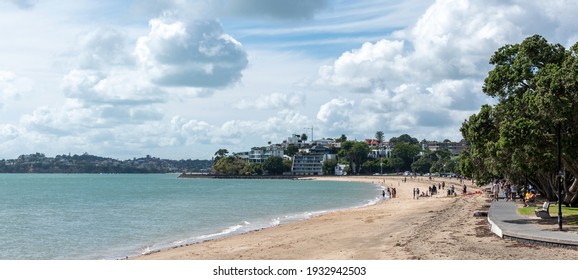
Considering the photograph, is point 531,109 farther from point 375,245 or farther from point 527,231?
point 375,245

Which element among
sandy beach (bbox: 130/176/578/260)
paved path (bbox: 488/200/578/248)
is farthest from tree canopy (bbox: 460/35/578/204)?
sandy beach (bbox: 130/176/578/260)

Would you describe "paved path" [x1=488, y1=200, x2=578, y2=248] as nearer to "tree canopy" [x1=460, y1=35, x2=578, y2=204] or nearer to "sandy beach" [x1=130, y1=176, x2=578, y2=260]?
"sandy beach" [x1=130, y1=176, x2=578, y2=260]

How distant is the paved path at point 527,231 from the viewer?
1888 centimetres

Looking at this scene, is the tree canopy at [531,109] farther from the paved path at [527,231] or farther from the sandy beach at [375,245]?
the sandy beach at [375,245]

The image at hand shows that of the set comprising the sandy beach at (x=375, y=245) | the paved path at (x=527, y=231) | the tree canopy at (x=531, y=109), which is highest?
the tree canopy at (x=531, y=109)

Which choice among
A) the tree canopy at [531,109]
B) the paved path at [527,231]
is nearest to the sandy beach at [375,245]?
the paved path at [527,231]

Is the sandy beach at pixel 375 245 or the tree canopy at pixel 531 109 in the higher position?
the tree canopy at pixel 531 109

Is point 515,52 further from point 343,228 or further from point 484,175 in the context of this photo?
point 484,175

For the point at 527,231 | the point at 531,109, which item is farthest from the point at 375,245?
the point at 531,109

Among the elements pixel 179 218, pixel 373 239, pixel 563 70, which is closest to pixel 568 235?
pixel 563 70

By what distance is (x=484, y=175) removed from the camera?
1911 inches

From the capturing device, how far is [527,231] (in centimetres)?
→ 2131
